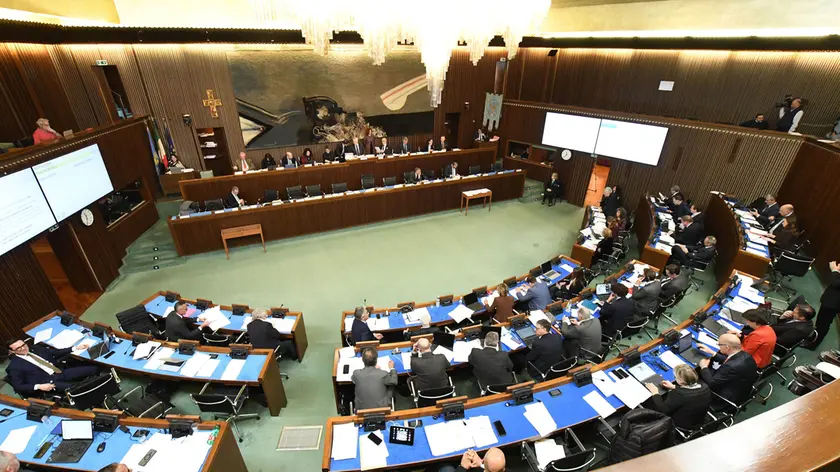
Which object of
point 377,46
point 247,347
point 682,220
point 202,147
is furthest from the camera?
point 202,147

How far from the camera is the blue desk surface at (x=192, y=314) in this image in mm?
5453

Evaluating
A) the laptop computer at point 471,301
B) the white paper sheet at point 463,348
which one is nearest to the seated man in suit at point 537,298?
the laptop computer at point 471,301

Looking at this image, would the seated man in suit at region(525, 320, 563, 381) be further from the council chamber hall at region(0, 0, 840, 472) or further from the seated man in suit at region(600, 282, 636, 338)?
the seated man in suit at region(600, 282, 636, 338)

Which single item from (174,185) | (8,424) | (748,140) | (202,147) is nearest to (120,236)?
(174,185)

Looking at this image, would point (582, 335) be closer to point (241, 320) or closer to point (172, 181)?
point (241, 320)

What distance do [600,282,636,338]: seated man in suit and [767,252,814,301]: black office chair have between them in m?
3.08

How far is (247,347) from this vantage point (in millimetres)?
4758

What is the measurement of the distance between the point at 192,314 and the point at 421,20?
18.6ft

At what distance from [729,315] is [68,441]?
8.00 metres

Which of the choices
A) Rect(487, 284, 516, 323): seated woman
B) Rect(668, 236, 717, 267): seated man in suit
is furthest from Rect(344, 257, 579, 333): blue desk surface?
Rect(668, 236, 717, 267): seated man in suit

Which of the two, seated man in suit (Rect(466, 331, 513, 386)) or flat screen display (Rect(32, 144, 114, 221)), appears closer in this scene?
seated man in suit (Rect(466, 331, 513, 386))

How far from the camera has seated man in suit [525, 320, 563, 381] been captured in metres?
4.57

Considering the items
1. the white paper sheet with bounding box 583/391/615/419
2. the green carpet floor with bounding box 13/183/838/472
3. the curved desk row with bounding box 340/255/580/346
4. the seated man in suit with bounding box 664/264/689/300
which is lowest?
the green carpet floor with bounding box 13/183/838/472

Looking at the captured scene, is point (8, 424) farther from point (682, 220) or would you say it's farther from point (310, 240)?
point (682, 220)
